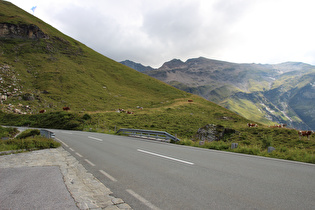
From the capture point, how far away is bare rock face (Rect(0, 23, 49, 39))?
265 ft

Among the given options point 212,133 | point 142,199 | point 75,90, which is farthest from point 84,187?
point 75,90

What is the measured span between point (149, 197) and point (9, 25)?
112 m

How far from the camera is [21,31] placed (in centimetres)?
8444

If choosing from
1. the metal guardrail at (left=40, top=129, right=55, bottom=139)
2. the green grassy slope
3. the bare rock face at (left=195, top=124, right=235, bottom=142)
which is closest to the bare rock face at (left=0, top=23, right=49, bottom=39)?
the green grassy slope

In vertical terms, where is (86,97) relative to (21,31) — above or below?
below

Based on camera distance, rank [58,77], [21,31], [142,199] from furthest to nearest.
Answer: [21,31] < [58,77] < [142,199]

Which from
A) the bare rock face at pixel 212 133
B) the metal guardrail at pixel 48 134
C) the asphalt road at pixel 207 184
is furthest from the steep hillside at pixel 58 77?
the asphalt road at pixel 207 184

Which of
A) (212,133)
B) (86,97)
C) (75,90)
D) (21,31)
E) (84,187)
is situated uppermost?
(21,31)

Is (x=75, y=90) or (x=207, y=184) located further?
(x=75, y=90)

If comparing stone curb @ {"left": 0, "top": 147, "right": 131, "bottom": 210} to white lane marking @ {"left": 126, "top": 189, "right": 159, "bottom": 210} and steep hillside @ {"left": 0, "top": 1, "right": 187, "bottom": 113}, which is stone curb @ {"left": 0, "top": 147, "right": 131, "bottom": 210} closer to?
white lane marking @ {"left": 126, "top": 189, "right": 159, "bottom": 210}

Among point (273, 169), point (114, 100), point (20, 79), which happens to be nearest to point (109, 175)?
point (273, 169)

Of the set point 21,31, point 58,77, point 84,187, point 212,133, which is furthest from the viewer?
point 21,31

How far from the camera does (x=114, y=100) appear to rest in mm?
64812

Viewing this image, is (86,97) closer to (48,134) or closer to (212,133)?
(48,134)
